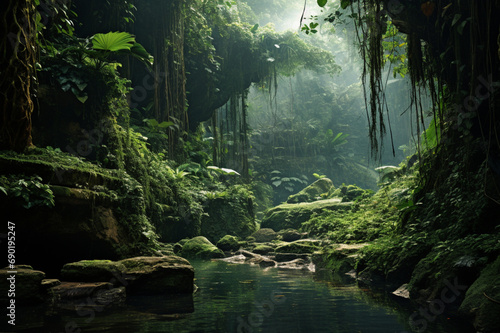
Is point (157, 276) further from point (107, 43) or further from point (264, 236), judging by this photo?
point (264, 236)

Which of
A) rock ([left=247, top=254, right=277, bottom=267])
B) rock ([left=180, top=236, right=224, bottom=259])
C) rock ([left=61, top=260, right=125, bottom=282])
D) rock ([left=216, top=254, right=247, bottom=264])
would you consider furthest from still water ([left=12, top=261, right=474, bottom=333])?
rock ([left=180, top=236, right=224, bottom=259])

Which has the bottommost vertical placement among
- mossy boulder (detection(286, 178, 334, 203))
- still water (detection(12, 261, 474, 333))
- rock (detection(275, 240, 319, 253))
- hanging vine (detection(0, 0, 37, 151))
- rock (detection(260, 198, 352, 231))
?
still water (detection(12, 261, 474, 333))

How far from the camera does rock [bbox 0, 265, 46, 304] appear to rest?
3.82 m

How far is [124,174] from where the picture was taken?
275 inches

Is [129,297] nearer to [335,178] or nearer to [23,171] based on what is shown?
[23,171]

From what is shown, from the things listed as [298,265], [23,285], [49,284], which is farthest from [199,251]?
[23,285]

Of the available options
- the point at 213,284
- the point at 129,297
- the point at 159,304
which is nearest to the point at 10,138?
the point at 129,297

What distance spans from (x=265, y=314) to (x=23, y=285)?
247 centimetres

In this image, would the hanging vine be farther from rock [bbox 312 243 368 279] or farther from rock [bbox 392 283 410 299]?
rock [bbox 312 243 368 279]

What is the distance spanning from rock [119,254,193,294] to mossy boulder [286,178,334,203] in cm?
1500

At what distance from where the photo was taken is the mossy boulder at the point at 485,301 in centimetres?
298

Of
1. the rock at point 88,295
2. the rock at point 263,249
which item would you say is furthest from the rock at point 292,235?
the rock at point 88,295

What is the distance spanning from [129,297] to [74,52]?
512cm

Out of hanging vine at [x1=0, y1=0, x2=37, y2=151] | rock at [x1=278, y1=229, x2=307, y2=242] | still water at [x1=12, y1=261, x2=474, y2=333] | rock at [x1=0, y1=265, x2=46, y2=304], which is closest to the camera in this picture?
still water at [x1=12, y1=261, x2=474, y2=333]
